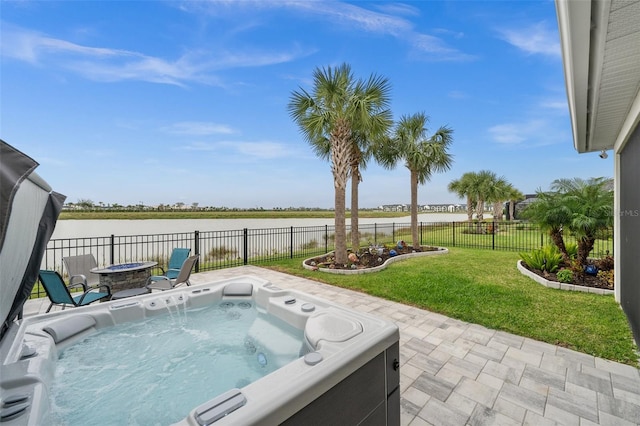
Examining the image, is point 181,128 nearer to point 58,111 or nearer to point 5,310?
point 58,111

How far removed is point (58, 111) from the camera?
6.61 m

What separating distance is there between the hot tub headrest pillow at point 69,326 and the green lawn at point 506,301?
179 inches

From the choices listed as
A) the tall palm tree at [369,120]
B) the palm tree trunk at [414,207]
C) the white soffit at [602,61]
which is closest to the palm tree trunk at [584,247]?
the white soffit at [602,61]

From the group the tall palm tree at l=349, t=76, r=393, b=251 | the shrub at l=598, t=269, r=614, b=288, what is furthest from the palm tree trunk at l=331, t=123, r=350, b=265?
the shrub at l=598, t=269, r=614, b=288

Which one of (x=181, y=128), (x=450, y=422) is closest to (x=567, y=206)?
(x=450, y=422)

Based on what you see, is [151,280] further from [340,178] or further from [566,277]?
[566,277]

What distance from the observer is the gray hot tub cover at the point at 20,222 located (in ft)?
4.37

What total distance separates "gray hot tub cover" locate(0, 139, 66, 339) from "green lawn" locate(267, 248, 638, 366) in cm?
507

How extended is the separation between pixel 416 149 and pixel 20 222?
10.6 m

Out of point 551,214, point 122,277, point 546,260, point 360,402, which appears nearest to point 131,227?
point 122,277

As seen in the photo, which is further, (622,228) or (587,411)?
(622,228)

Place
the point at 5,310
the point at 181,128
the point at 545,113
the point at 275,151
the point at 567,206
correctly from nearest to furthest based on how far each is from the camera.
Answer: the point at 5,310
the point at 567,206
the point at 545,113
the point at 181,128
the point at 275,151

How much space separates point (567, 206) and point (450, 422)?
21.3ft

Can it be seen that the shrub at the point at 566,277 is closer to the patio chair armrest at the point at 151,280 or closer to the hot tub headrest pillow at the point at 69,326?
the patio chair armrest at the point at 151,280
